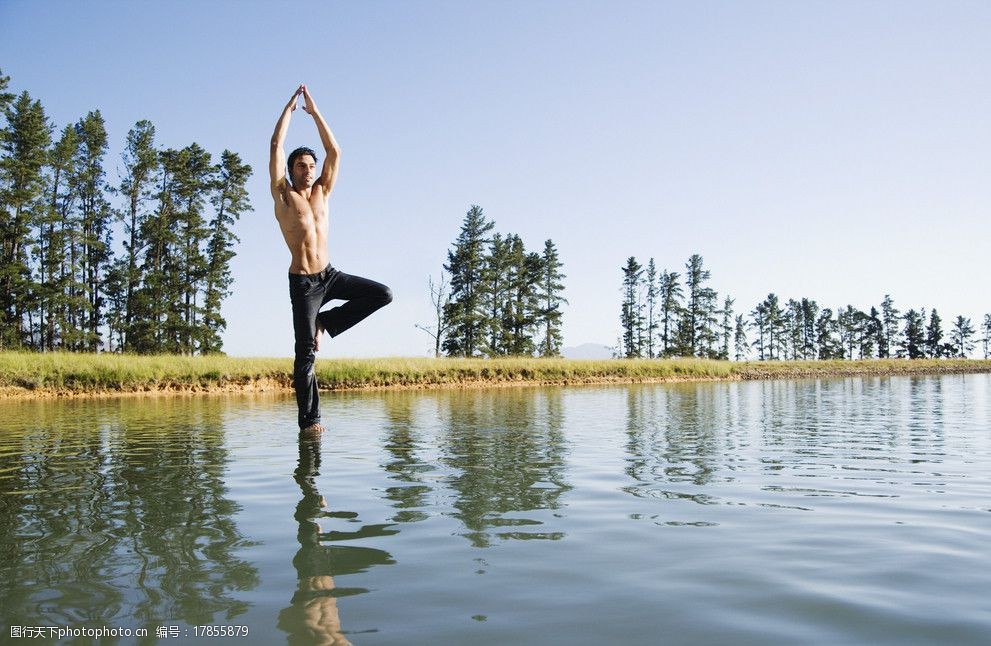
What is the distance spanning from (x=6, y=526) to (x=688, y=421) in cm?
817

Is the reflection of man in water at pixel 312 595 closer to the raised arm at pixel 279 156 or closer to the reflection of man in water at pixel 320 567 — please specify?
the reflection of man in water at pixel 320 567

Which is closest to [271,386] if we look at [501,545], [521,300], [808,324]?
[501,545]

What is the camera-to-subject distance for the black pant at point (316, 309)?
665 centimetres

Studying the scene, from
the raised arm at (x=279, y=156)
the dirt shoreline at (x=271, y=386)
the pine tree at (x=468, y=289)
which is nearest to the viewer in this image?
the raised arm at (x=279, y=156)

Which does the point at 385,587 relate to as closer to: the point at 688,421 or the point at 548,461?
the point at 548,461

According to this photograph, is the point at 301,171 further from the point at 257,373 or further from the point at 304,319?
the point at 257,373

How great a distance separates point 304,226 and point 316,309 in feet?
2.71

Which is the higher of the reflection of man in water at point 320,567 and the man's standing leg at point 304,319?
the man's standing leg at point 304,319

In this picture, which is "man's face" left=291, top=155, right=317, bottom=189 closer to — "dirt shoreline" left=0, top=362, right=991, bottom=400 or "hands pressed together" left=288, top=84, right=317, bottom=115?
"hands pressed together" left=288, top=84, right=317, bottom=115

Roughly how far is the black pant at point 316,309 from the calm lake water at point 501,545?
951 mm

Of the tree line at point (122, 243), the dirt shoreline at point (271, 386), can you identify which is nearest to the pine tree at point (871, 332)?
the dirt shoreline at point (271, 386)

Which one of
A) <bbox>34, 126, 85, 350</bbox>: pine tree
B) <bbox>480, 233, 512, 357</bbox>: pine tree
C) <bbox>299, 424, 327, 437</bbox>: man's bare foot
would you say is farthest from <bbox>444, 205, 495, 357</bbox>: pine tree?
<bbox>299, 424, 327, 437</bbox>: man's bare foot

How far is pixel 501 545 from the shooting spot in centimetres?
280

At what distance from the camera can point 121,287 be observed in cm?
4362
